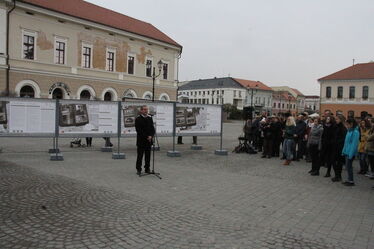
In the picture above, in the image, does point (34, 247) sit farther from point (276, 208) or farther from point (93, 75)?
point (93, 75)

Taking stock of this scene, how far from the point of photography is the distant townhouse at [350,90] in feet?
213

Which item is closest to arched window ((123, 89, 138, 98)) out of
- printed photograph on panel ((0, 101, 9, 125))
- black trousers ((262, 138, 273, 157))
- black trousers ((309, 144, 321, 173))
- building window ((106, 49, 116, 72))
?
building window ((106, 49, 116, 72))

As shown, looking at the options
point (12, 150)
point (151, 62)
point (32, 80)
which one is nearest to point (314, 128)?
point (12, 150)

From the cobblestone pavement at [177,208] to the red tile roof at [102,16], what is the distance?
28.8m

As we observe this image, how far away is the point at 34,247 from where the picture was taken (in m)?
4.31

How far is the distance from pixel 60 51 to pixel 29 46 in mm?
3338

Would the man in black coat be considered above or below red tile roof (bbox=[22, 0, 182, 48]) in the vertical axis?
below

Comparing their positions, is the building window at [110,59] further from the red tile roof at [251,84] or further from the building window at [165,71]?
the red tile roof at [251,84]

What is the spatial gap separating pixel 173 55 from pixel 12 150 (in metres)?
36.2

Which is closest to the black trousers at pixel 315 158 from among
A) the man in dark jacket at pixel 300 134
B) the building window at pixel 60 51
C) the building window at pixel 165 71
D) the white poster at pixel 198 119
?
the man in dark jacket at pixel 300 134

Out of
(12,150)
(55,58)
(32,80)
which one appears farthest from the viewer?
(55,58)

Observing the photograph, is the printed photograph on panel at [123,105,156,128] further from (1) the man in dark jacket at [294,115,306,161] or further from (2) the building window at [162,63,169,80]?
(2) the building window at [162,63,169,80]

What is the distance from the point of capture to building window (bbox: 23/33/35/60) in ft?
104

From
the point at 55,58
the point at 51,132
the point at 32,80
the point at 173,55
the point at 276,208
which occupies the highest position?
the point at 173,55
